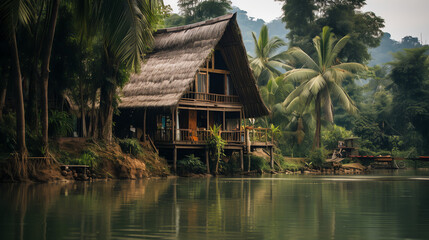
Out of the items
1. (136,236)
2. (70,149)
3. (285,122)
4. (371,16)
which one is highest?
(371,16)

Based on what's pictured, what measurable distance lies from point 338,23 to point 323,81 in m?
11.8

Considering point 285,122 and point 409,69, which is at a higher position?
point 409,69

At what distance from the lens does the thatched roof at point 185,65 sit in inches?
993

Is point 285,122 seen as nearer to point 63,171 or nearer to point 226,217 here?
point 63,171

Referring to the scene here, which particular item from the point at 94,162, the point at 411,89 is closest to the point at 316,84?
the point at 411,89

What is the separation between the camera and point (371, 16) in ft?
163

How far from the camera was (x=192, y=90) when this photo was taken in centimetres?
2783

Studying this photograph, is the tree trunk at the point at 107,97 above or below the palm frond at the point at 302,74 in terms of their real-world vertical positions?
below

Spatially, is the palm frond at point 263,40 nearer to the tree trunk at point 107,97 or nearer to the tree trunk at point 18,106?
the tree trunk at point 107,97

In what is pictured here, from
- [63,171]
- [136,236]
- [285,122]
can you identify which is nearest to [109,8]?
[63,171]

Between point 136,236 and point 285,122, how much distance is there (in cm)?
3349

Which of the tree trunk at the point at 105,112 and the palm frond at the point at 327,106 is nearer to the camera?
the tree trunk at the point at 105,112

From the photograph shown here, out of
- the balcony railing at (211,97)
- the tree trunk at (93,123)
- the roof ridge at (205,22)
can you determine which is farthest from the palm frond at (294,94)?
the tree trunk at (93,123)

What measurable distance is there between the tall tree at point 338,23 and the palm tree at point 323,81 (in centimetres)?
810
